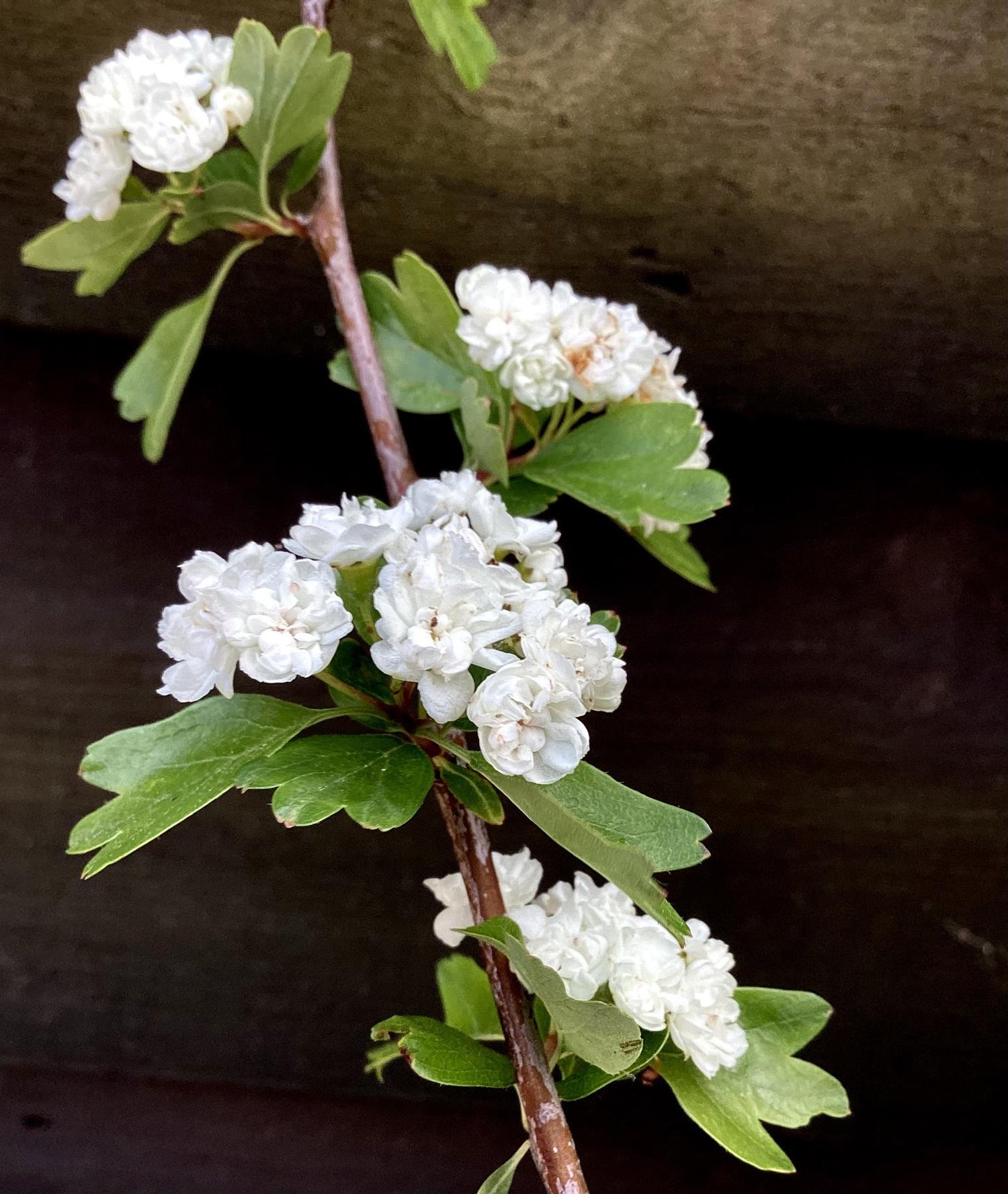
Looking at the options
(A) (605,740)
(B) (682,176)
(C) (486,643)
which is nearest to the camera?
(C) (486,643)

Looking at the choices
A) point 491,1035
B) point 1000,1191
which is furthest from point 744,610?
point 1000,1191

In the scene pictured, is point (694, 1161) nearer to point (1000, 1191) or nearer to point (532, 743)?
point (1000, 1191)

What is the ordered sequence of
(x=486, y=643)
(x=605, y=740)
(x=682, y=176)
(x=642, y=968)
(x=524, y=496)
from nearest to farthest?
1. (x=486, y=643)
2. (x=642, y=968)
3. (x=524, y=496)
4. (x=682, y=176)
5. (x=605, y=740)

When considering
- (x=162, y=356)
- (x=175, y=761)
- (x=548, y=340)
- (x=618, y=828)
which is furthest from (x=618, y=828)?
(x=162, y=356)

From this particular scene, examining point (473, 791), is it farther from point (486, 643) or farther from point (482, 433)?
point (482, 433)

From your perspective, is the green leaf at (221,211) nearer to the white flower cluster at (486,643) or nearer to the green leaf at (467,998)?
the white flower cluster at (486,643)

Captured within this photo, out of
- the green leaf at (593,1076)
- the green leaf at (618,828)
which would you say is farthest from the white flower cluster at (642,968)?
the green leaf at (618,828)

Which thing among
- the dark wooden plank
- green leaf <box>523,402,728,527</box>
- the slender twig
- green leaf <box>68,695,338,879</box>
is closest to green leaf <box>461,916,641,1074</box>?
the slender twig
